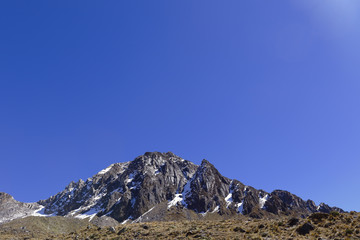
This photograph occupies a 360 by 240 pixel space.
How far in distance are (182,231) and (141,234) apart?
5.87 m

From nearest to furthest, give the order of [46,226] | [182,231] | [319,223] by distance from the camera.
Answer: [319,223], [182,231], [46,226]

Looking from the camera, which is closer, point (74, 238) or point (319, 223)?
point (319, 223)

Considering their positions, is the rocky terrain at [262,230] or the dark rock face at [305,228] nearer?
the rocky terrain at [262,230]

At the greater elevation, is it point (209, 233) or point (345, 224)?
point (345, 224)

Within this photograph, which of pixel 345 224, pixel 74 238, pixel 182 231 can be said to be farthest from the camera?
pixel 74 238

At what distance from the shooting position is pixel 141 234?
107 feet

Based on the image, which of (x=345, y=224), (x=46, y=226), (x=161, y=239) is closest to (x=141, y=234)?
(x=161, y=239)

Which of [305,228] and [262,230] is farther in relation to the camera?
[262,230]

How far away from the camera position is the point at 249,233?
92.9ft

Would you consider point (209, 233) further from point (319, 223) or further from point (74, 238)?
point (74, 238)

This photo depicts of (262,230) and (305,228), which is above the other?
(305,228)

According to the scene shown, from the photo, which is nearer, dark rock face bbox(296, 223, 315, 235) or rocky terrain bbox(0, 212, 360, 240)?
rocky terrain bbox(0, 212, 360, 240)

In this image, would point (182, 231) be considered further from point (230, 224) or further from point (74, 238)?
point (74, 238)

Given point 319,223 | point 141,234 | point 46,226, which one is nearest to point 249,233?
point 319,223
